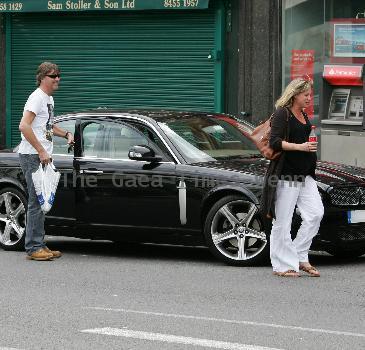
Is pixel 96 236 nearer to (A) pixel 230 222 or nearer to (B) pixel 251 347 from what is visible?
(A) pixel 230 222

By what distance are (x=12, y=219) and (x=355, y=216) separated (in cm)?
368

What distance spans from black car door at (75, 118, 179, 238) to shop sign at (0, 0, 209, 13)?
25.5 feet

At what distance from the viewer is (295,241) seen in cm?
1040

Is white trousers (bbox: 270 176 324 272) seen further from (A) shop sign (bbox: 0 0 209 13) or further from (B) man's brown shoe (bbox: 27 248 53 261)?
(A) shop sign (bbox: 0 0 209 13)

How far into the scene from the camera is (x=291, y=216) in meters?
10.3

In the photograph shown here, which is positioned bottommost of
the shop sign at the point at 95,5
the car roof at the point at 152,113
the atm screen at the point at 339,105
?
the car roof at the point at 152,113

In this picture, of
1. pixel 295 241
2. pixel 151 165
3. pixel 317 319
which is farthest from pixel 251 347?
pixel 151 165

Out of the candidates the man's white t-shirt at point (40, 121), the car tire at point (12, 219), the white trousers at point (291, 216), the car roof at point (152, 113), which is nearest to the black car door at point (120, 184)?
the car roof at point (152, 113)

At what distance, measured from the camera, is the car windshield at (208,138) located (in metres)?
11.5

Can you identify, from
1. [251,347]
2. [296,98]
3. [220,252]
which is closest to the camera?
[251,347]

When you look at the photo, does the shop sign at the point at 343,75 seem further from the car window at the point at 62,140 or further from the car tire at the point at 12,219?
the car tire at the point at 12,219

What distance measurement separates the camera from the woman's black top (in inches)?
399

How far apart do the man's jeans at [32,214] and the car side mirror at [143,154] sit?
3.01 ft

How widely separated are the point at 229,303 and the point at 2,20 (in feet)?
46.9
